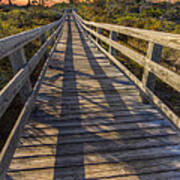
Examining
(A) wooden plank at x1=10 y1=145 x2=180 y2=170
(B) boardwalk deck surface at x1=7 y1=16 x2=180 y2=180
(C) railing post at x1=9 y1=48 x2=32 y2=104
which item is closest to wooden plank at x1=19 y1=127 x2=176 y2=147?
(B) boardwalk deck surface at x1=7 y1=16 x2=180 y2=180

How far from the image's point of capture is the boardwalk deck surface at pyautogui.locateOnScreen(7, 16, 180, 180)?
1731 mm

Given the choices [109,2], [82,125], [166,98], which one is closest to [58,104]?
[82,125]

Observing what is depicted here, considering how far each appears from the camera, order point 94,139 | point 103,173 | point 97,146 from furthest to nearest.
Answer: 1. point 94,139
2. point 97,146
3. point 103,173

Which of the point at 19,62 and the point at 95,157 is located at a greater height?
Answer: the point at 19,62

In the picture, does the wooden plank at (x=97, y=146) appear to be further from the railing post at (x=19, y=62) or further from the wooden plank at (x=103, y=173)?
the railing post at (x=19, y=62)

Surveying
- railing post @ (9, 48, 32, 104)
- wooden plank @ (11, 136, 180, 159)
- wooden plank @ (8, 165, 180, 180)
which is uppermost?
railing post @ (9, 48, 32, 104)

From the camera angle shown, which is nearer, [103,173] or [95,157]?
[103,173]

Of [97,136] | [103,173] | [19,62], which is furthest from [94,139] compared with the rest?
[19,62]

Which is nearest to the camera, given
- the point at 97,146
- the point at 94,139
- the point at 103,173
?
the point at 103,173

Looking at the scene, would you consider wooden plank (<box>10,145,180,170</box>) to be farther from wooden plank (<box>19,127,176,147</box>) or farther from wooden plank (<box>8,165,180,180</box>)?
wooden plank (<box>19,127,176,147</box>)

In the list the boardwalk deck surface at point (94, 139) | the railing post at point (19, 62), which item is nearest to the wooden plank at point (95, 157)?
the boardwalk deck surface at point (94, 139)

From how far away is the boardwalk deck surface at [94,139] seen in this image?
1731 millimetres

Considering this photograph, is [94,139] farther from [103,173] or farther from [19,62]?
[19,62]

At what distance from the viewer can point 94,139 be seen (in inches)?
85.0
